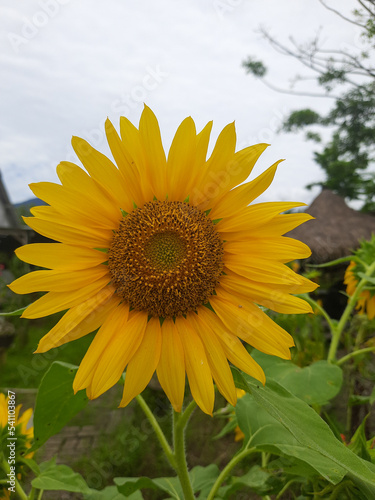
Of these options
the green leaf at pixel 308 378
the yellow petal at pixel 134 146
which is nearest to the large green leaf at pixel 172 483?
the green leaf at pixel 308 378

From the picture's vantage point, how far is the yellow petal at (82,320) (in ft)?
2.24

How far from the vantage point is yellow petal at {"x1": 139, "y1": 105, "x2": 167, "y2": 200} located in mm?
760

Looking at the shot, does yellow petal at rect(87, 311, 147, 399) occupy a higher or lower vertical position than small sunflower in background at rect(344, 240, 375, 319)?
lower

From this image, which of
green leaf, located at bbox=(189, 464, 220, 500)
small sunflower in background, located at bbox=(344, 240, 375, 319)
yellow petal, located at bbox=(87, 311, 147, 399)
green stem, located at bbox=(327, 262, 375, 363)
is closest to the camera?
yellow petal, located at bbox=(87, 311, 147, 399)

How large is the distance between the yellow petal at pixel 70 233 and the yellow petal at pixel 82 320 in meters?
0.10

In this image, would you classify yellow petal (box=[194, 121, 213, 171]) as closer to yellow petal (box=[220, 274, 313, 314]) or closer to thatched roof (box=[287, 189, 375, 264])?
yellow petal (box=[220, 274, 313, 314])

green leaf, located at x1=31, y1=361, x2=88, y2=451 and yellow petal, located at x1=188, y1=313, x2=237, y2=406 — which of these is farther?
green leaf, located at x1=31, y1=361, x2=88, y2=451

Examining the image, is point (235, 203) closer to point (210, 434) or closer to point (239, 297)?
point (239, 297)

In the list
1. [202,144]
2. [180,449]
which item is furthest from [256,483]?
[202,144]

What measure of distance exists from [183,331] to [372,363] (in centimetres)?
210

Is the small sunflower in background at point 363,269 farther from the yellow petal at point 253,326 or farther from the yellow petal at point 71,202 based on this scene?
the yellow petal at point 71,202

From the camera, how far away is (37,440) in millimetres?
847

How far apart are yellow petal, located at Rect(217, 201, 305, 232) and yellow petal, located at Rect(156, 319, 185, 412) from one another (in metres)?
0.24

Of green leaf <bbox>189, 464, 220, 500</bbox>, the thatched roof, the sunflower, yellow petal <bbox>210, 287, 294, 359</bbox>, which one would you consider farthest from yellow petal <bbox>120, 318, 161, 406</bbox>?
the thatched roof
